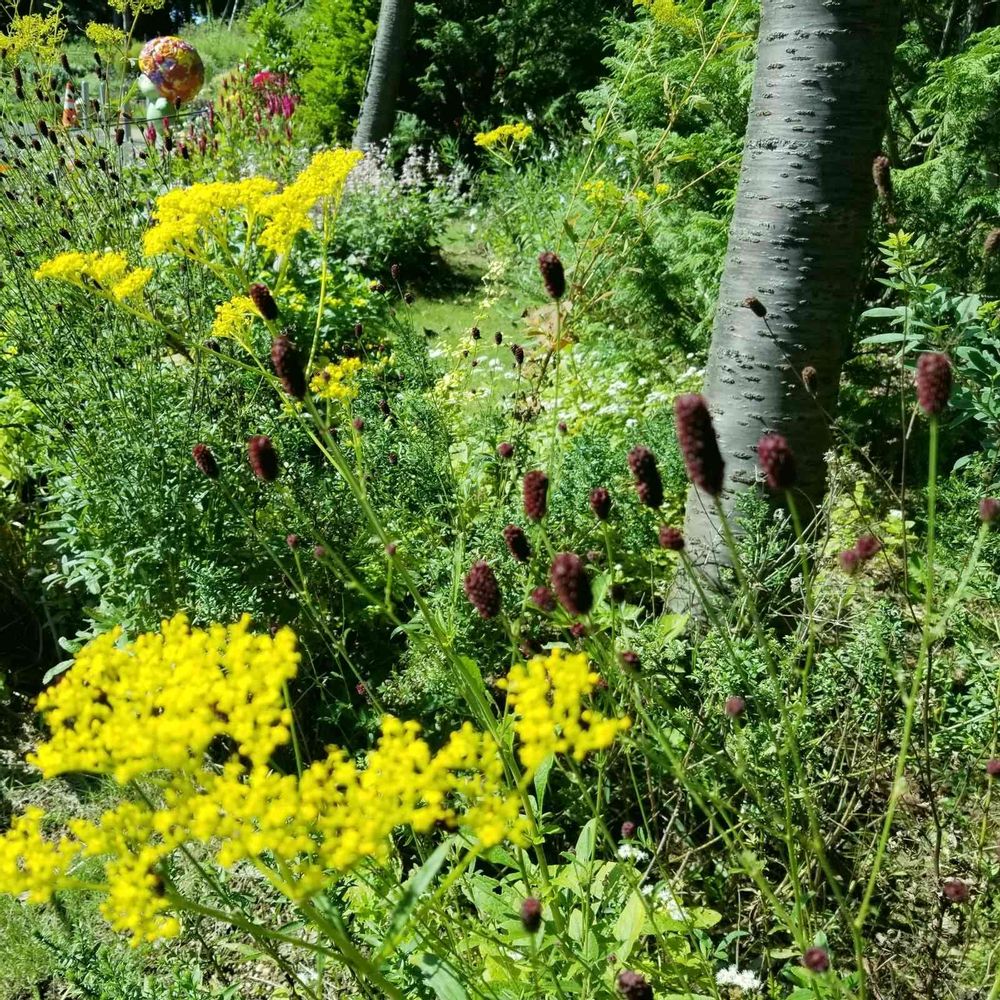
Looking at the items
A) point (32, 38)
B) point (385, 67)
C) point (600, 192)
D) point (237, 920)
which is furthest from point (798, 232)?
point (385, 67)

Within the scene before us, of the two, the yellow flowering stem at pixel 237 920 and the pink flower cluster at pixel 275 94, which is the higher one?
the pink flower cluster at pixel 275 94

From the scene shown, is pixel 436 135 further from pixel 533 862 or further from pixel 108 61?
pixel 533 862

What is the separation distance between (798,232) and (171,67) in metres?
7.69

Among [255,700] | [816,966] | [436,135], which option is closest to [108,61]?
[255,700]

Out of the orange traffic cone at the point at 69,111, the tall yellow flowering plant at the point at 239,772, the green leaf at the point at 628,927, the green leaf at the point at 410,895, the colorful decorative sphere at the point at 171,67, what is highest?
the colorful decorative sphere at the point at 171,67

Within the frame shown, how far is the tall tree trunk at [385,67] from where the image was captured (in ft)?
29.7

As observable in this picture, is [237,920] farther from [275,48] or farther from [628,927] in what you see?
[275,48]

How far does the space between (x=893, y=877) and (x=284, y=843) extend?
1.71 metres

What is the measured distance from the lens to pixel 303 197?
2.38m

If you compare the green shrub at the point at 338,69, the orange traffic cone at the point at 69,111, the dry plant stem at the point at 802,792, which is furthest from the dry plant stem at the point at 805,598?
the green shrub at the point at 338,69

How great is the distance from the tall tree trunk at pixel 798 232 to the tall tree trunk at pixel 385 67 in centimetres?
741

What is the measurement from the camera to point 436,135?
35.1ft

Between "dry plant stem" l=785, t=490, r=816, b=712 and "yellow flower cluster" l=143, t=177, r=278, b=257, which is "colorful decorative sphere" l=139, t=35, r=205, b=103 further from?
"dry plant stem" l=785, t=490, r=816, b=712

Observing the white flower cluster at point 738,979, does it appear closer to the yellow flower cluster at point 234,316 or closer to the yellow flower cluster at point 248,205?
the yellow flower cluster at point 234,316
